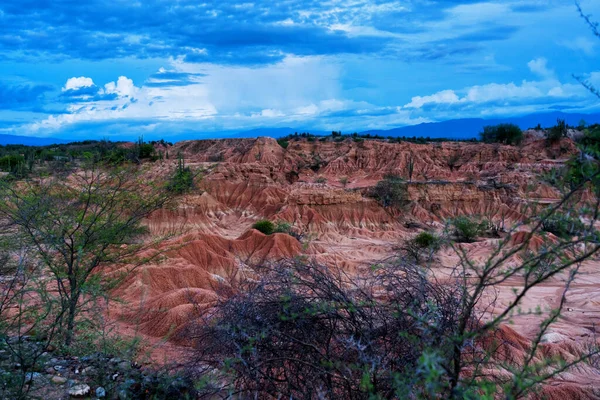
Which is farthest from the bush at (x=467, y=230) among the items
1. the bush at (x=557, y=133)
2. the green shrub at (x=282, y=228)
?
the bush at (x=557, y=133)

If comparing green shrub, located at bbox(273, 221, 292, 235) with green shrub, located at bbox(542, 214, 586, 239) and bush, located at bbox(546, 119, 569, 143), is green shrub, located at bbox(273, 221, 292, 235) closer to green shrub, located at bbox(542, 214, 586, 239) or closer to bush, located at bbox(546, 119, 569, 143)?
green shrub, located at bbox(542, 214, 586, 239)

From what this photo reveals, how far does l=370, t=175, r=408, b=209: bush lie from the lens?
1860 inches

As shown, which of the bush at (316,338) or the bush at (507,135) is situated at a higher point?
the bush at (507,135)

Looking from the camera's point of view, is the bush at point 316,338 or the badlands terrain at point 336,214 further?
the badlands terrain at point 336,214

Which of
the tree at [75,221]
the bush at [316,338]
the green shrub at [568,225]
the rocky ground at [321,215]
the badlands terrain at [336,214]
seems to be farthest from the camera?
the badlands terrain at [336,214]

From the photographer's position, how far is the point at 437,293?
276 inches

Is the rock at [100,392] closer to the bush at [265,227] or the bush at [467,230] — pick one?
the bush at [265,227]

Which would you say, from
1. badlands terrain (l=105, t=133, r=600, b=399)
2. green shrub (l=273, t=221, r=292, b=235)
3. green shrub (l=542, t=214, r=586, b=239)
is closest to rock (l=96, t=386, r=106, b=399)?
badlands terrain (l=105, t=133, r=600, b=399)

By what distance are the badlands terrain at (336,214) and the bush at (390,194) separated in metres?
0.86

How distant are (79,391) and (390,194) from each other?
41.4 m

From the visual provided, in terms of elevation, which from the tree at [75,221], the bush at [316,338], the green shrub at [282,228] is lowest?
the green shrub at [282,228]

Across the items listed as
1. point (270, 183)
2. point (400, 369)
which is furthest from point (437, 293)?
point (270, 183)

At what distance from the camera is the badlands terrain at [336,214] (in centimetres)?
1543

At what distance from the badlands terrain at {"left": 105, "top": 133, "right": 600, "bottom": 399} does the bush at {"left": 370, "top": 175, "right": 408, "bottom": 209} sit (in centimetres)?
86
